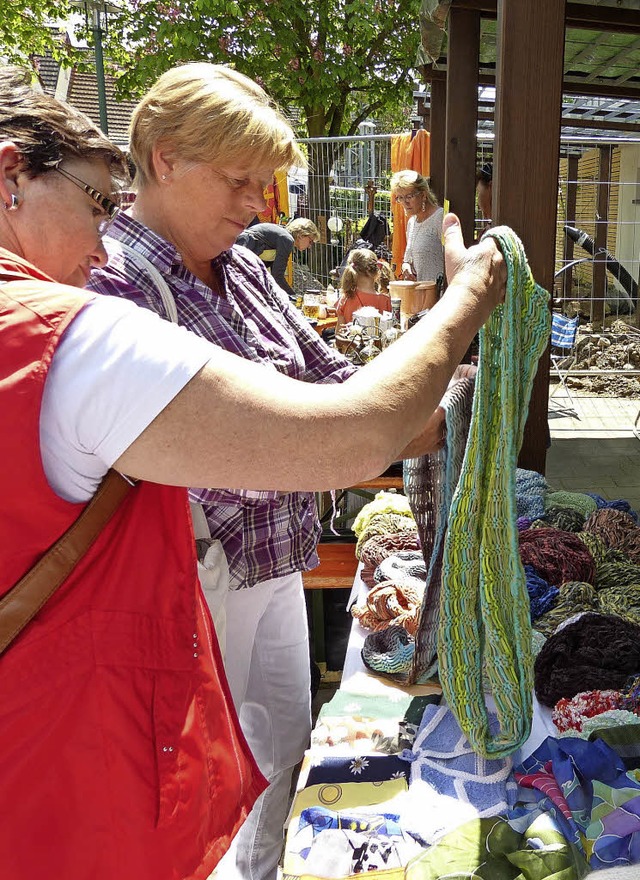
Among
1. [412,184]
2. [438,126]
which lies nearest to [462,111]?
[412,184]

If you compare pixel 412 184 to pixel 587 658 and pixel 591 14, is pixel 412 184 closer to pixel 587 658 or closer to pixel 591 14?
pixel 591 14

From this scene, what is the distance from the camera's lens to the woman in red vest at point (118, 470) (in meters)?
0.86

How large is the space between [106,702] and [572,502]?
2416 mm

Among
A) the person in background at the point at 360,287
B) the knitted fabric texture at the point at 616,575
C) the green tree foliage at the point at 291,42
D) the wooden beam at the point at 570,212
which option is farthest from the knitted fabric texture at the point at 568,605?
the green tree foliage at the point at 291,42

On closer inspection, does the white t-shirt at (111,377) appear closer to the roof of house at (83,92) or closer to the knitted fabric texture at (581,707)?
the knitted fabric texture at (581,707)

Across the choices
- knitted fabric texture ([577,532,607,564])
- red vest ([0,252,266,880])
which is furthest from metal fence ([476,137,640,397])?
red vest ([0,252,266,880])

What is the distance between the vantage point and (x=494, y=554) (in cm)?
168

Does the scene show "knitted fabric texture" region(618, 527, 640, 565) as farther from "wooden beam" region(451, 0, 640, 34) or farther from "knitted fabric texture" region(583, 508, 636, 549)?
"wooden beam" region(451, 0, 640, 34)

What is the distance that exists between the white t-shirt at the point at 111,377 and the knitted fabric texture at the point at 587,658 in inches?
59.5

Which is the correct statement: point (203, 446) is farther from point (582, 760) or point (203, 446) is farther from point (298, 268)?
point (298, 268)

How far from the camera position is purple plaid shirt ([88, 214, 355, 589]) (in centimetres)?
156

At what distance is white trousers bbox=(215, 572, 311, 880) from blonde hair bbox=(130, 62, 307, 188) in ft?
3.14

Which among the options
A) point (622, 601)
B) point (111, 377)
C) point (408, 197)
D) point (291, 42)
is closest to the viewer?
point (111, 377)

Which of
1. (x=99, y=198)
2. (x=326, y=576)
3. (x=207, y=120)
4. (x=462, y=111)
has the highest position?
(x=462, y=111)
